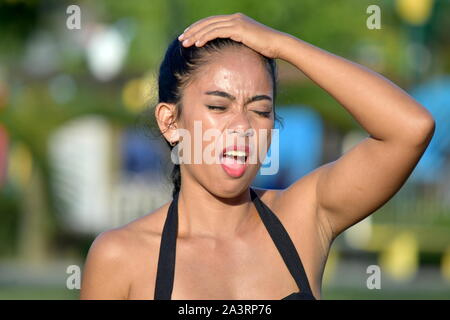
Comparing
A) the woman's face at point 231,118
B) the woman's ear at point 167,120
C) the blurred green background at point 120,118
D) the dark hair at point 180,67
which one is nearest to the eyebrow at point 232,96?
the woman's face at point 231,118

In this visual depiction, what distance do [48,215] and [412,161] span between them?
50.0ft

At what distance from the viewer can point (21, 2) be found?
16328 millimetres

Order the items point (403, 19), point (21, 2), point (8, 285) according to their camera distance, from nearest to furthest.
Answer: point (8, 285)
point (21, 2)
point (403, 19)

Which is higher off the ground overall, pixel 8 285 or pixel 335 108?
pixel 335 108

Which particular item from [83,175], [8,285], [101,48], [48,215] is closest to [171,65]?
Result: [8,285]

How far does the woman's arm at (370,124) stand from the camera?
3.04m

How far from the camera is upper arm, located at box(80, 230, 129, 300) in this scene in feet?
10.2

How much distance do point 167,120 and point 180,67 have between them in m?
0.23

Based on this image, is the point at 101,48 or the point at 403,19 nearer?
the point at 101,48

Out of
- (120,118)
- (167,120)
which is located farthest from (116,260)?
(120,118)

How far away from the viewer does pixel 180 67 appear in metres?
3.38

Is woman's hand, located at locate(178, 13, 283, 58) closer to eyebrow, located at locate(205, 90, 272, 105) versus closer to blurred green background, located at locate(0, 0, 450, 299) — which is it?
eyebrow, located at locate(205, 90, 272, 105)
